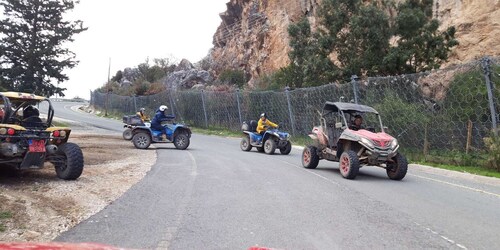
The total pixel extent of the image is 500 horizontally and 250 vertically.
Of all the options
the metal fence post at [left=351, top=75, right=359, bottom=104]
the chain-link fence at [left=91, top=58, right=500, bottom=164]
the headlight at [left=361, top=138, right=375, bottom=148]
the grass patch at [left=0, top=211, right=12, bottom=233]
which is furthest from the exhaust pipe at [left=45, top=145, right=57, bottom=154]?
the metal fence post at [left=351, top=75, right=359, bottom=104]

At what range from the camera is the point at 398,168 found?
1070cm

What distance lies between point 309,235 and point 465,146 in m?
9.72

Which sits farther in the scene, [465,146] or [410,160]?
[410,160]

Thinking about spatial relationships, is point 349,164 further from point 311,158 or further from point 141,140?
point 141,140

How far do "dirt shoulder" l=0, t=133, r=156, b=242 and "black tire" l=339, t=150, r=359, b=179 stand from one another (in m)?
4.45

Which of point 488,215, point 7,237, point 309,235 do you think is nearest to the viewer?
point 7,237

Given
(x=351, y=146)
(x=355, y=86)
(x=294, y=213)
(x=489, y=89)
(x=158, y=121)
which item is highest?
(x=355, y=86)

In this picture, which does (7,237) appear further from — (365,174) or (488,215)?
(365,174)

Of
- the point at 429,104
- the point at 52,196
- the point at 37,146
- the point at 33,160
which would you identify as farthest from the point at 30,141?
the point at 429,104

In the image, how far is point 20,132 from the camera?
845 cm

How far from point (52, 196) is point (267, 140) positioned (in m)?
10.8

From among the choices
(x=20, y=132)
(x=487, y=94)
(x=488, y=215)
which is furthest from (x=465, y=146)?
(x=20, y=132)

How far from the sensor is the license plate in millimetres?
8531

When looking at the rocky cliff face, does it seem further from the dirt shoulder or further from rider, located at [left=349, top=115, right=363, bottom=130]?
the dirt shoulder
